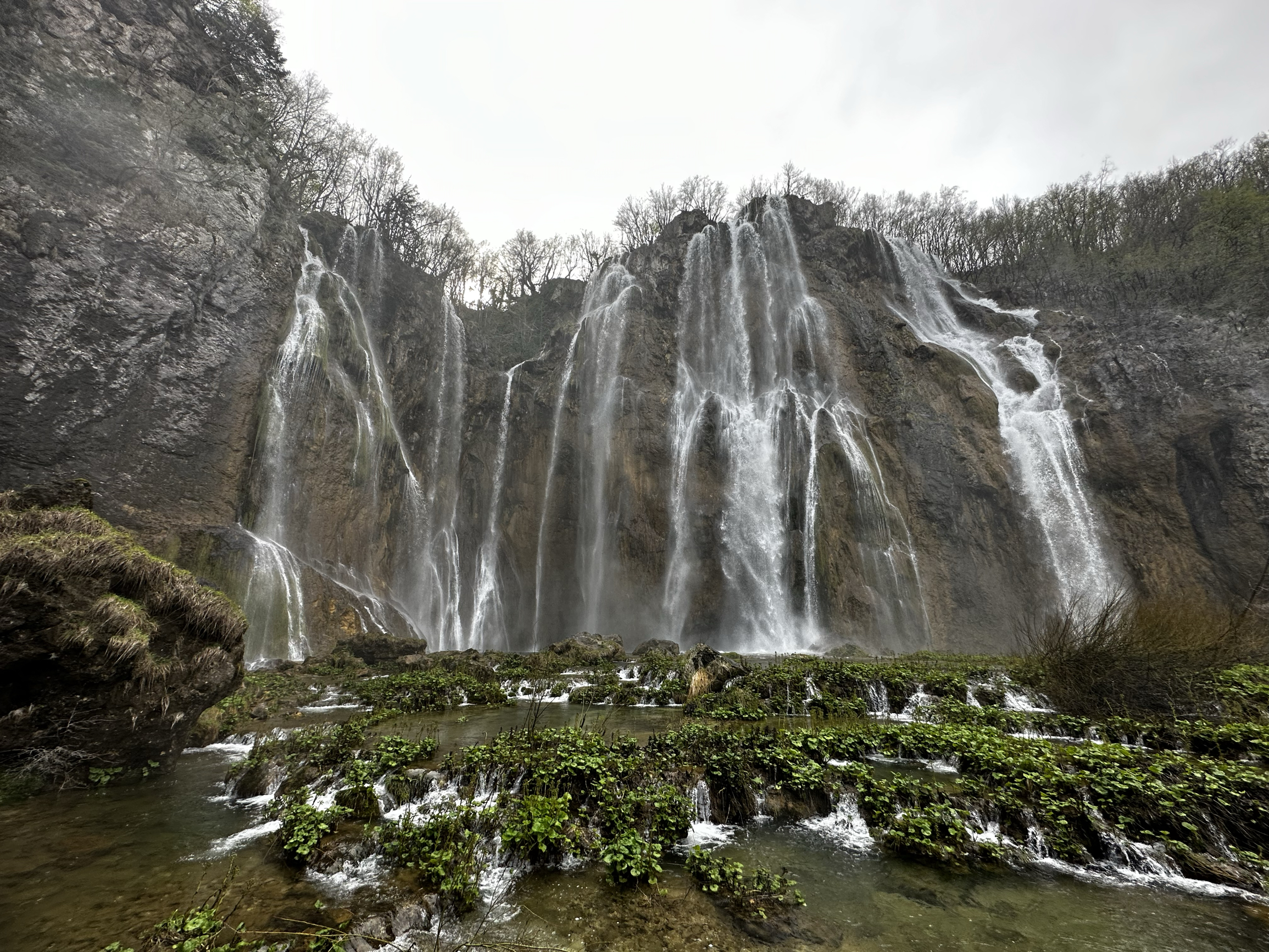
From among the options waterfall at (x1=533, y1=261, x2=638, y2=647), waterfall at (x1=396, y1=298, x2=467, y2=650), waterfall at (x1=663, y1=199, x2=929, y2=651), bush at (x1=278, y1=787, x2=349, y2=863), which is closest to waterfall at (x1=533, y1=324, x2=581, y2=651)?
waterfall at (x1=533, y1=261, x2=638, y2=647)

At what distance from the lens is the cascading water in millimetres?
18156

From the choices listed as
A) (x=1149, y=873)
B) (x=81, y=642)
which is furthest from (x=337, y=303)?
(x=1149, y=873)

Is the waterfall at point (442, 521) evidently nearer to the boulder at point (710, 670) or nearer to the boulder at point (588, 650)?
the boulder at point (588, 650)

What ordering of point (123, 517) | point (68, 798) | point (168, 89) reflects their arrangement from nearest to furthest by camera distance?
1. point (68, 798)
2. point (123, 517)
3. point (168, 89)

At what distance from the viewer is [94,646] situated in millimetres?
6156

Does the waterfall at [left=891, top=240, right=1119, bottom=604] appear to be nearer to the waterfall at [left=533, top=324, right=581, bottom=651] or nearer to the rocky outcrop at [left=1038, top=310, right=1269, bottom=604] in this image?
the rocky outcrop at [left=1038, top=310, right=1269, bottom=604]

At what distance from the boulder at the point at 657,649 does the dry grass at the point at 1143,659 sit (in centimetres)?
1070

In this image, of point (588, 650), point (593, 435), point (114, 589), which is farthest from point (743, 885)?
point (593, 435)

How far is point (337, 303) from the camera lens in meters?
25.9

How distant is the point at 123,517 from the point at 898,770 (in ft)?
67.8

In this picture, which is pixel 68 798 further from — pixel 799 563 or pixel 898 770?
pixel 799 563

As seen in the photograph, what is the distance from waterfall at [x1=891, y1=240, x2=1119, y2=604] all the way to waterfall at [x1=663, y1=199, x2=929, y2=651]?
255 inches

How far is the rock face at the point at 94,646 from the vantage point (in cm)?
587

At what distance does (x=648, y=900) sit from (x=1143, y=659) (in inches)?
382
